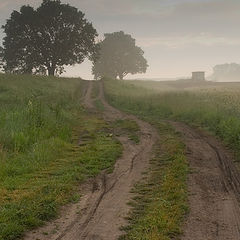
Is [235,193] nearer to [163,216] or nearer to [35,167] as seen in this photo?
[163,216]

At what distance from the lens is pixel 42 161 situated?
45.9 feet

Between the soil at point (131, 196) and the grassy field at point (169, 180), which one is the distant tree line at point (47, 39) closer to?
the grassy field at point (169, 180)

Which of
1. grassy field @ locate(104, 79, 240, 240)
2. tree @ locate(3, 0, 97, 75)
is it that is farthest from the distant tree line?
grassy field @ locate(104, 79, 240, 240)

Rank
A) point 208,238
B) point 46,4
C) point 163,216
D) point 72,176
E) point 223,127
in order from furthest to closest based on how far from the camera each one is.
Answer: point 46,4 < point 223,127 < point 72,176 < point 163,216 < point 208,238

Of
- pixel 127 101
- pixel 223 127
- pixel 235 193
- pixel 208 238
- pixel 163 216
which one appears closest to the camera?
pixel 208 238

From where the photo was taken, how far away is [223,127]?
20562mm

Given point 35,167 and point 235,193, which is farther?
point 35,167

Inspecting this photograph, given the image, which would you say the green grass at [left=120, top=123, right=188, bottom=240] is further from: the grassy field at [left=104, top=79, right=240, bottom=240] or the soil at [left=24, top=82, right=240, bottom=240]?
the soil at [left=24, top=82, right=240, bottom=240]

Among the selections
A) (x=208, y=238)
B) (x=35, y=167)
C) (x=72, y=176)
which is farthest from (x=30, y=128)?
(x=208, y=238)

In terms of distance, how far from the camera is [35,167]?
13234 mm

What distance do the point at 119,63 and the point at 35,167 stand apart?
280ft

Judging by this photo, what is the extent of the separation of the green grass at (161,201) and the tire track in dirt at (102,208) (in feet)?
0.88

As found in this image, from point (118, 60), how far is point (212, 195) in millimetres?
88061

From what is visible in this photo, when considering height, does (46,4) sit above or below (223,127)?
above
